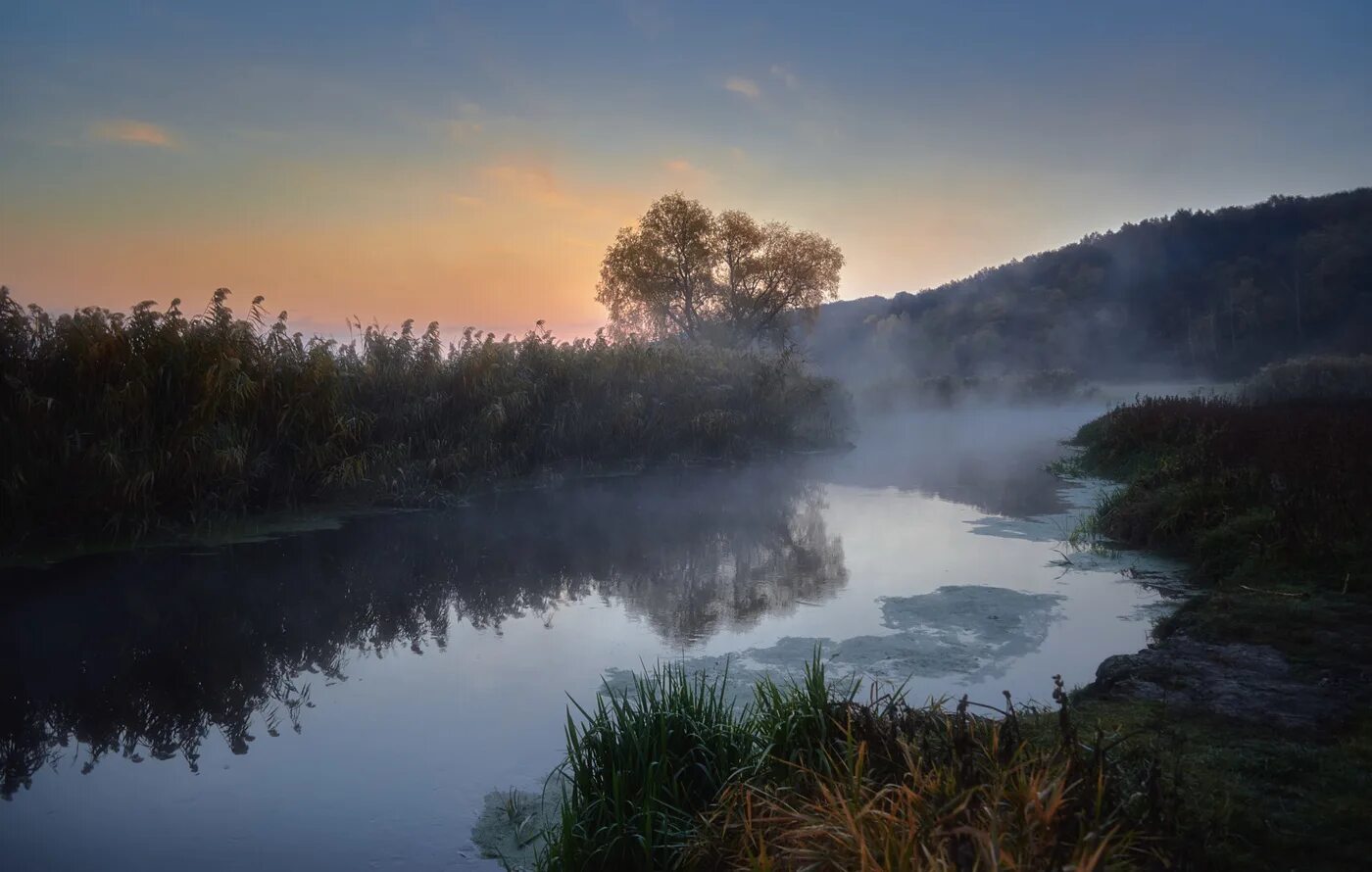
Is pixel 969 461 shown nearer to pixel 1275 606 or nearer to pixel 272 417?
pixel 1275 606

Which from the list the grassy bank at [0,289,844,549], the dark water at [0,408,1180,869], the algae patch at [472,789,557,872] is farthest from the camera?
the grassy bank at [0,289,844,549]

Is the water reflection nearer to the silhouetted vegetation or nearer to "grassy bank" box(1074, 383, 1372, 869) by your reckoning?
"grassy bank" box(1074, 383, 1372, 869)

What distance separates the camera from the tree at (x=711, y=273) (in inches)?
1383

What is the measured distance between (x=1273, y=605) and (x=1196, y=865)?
159 inches

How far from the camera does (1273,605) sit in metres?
5.30

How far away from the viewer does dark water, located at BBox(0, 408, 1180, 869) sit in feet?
12.1

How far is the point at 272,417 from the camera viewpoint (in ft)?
34.4

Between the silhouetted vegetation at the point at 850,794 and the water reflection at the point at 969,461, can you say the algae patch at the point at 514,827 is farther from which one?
the water reflection at the point at 969,461

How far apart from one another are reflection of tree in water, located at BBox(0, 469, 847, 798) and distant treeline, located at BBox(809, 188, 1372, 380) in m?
39.4

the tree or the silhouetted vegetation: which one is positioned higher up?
the tree

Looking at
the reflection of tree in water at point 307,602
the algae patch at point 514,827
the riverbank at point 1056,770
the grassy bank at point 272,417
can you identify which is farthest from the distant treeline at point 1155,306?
the algae patch at point 514,827

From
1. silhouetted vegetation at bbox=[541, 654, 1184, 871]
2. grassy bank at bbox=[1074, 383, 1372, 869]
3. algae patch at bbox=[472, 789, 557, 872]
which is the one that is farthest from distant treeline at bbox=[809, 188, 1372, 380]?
algae patch at bbox=[472, 789, 557, 872]

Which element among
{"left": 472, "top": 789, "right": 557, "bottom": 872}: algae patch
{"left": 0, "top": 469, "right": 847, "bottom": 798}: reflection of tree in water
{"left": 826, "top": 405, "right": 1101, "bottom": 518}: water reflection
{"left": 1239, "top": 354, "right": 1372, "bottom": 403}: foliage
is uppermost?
{"left": 1239, "top": 354, "right": 1372, "bottom": 403}: foliage

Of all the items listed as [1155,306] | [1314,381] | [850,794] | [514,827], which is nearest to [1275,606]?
[850,794]
